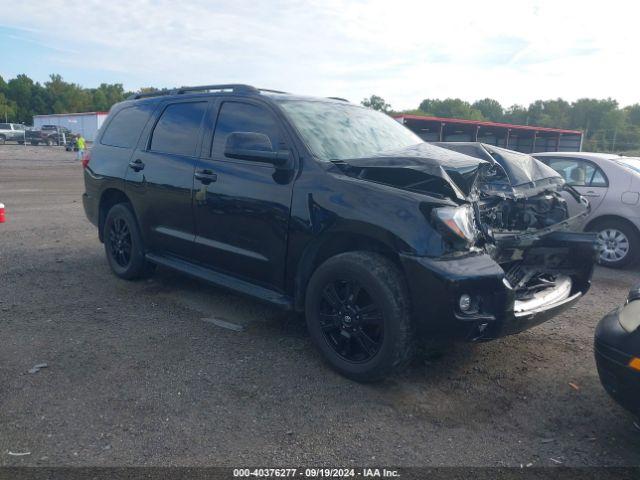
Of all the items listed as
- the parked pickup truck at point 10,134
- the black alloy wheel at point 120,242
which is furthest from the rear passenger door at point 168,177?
the parked pickup truck at point 10,134

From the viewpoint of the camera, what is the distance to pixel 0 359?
3.82 metres

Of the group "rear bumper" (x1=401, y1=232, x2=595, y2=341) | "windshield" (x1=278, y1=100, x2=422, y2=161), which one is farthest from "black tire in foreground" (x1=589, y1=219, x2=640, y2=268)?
"rear bumper" (x1=401, y1=232, x2=595, y2=341)

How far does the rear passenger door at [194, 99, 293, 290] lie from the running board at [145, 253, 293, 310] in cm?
6

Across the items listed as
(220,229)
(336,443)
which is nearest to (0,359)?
(220,229)

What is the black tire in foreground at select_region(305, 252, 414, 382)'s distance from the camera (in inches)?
131

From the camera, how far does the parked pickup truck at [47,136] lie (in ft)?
145

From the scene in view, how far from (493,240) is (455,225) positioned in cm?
49

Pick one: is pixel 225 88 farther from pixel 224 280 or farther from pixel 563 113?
pixel 563 113

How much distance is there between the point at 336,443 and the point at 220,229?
84.8 inches

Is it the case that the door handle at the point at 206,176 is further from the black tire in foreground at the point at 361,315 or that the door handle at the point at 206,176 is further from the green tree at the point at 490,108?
the green tree at the point at 490,108

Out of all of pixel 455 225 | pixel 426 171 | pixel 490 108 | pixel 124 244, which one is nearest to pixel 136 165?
pixel 124 244

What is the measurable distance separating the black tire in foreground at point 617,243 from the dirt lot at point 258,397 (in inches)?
97.2

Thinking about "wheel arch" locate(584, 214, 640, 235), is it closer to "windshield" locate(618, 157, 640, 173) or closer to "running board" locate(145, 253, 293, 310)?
"windshield" locate(618, 157, 640, 173)

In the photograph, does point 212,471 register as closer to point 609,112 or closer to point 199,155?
point 199,155
